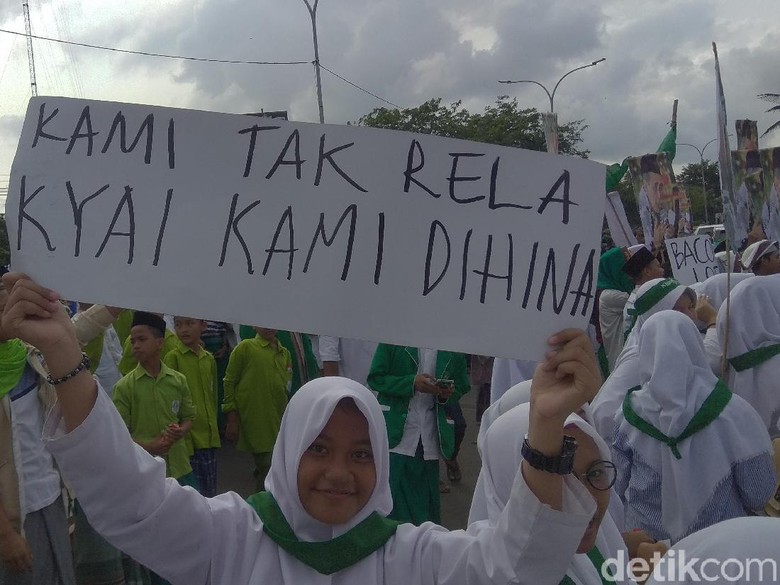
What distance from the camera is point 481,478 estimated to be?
2.43m

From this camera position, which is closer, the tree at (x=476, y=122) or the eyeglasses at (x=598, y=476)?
the eyeglasses at (x=598, y=476)

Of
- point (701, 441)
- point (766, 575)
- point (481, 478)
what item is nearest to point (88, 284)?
point (481, 478)

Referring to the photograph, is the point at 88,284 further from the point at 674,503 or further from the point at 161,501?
the point at 674,503

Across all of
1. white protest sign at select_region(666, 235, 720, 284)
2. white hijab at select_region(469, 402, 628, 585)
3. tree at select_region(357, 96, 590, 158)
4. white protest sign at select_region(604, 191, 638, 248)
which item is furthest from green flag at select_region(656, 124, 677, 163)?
tree at select_region(357, 96, 590, 158)

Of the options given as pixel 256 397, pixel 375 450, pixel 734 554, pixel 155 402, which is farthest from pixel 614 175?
pixel 734 554

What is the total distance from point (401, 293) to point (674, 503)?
222 cm

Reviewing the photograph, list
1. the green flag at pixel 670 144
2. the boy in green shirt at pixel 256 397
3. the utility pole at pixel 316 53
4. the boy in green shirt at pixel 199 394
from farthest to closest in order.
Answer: the utility pole at pixel 316 53 < the green flag at pixel 670 144 < the boy in green shirt at pixel 256 397 < the boy in green shirt at pixel 199 394

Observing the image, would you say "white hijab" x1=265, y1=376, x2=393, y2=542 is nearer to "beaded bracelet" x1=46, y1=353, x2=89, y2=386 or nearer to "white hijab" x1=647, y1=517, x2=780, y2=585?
"beaded bracelet" x1=46, y1=353, x2=89, y2=386

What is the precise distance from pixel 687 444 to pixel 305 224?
7.43 feet

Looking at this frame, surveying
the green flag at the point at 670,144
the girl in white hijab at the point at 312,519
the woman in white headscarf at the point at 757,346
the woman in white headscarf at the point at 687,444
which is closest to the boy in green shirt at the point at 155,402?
the woman in white headscarf at the point at 687,444

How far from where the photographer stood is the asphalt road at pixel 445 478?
612cm

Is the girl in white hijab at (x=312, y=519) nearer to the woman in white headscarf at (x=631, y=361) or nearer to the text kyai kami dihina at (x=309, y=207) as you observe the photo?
the text kyai kami dihina at (x=309, y=207)

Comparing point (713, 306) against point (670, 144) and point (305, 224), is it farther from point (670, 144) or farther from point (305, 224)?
point (305, 224)

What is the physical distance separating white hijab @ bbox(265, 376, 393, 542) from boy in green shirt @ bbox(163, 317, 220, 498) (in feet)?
10.3
